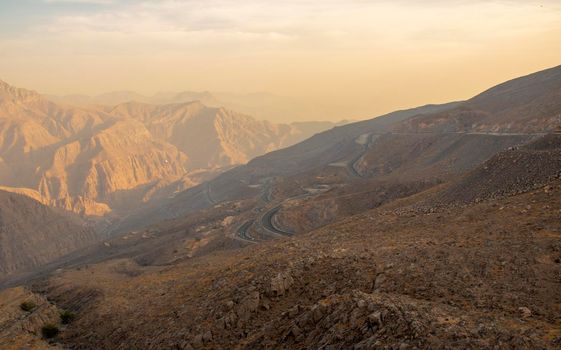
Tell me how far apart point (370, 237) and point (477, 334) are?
70.5 feet

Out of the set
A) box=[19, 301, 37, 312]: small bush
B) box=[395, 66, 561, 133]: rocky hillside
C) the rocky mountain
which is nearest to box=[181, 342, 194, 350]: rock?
box=[19, 301, 37, 312]: small bush

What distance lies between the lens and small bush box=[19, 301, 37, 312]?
52322mm

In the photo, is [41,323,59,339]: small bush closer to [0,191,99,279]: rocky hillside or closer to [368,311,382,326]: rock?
[368,311,382,326]: rock

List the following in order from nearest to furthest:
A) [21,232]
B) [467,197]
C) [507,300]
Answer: [507,300], [467,197], [21,232]

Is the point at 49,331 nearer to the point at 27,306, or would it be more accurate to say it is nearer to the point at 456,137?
the point at 27,306

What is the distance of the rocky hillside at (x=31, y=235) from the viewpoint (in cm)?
15800

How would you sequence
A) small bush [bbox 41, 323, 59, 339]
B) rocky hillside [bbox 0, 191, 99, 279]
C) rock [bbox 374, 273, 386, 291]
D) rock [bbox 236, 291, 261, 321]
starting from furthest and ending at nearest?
rocky hillside [bbox 0, 191, 99, 279] → small bush [bbox 41, 323, 59, 339] → rock [bbox 236, 291, 261, 321] → rock [bbox 374, 273, 386, 291]

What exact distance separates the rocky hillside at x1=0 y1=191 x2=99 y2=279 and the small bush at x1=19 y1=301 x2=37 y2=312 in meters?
107

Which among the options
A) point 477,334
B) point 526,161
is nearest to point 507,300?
point 477,334

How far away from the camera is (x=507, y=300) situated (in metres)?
19.3

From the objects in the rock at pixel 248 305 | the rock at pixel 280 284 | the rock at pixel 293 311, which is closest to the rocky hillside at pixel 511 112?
the rock at pixel 280 284

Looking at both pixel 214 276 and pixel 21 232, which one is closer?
pixel 214 276

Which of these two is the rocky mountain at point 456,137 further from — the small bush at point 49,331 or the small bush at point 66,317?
the small bush at point 49,331

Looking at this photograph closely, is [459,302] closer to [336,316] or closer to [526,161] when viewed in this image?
[336,316]
